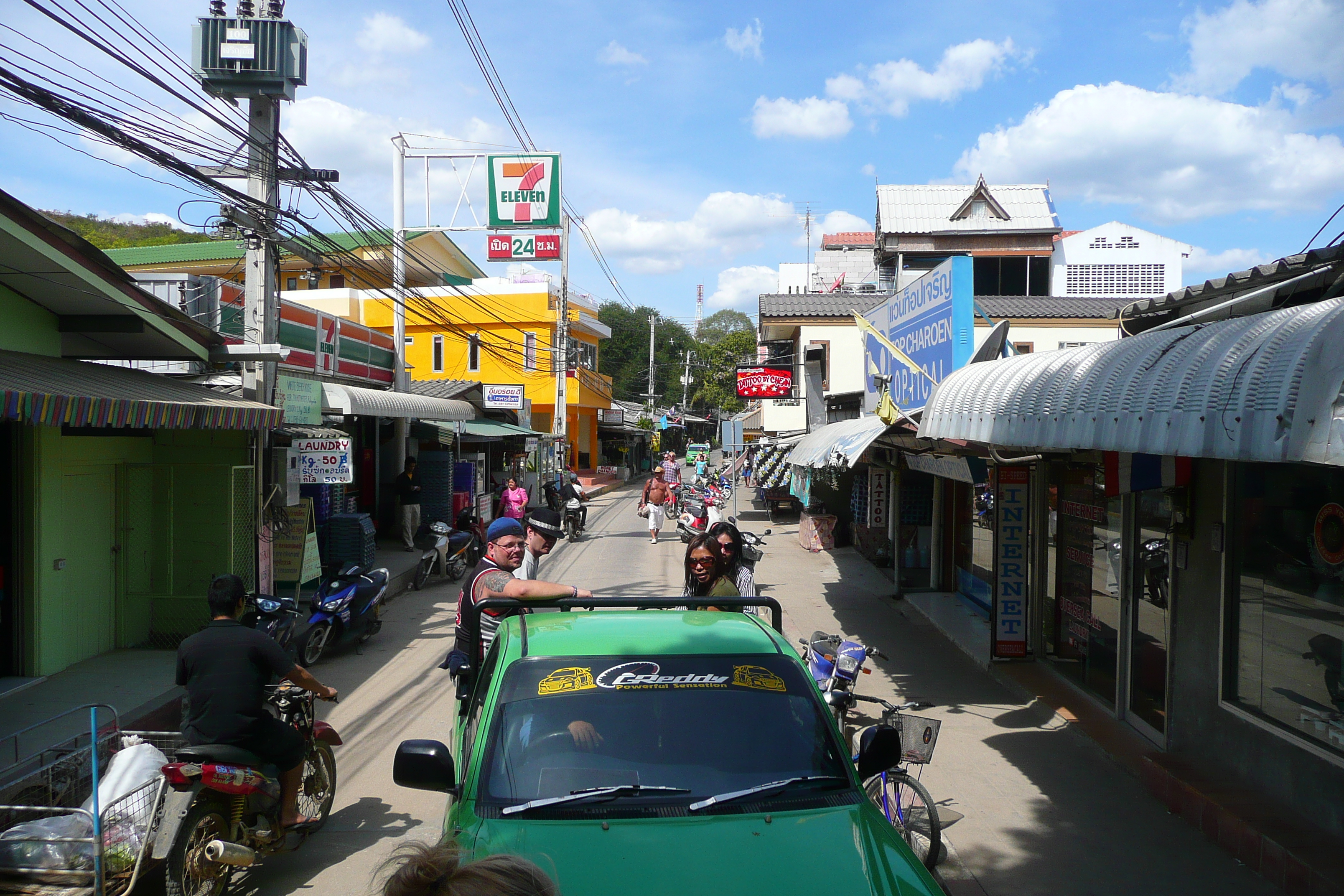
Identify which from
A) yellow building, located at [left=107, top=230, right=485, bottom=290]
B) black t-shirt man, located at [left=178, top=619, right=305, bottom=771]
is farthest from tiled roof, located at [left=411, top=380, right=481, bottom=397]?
black t-shirt man, located at [left=178, top=619, right=305, bottom=771]

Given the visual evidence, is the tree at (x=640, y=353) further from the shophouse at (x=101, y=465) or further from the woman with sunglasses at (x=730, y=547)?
the woman with sunglasses at (x=730, y=547)

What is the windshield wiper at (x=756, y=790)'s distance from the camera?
124 inches

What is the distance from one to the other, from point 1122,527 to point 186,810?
677cm

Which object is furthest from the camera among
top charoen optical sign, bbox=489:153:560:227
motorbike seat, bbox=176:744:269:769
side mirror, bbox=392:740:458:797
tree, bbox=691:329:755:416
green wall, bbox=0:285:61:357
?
tree, bbox=691:329:755:416

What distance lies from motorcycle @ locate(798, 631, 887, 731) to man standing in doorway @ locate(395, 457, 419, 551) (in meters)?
12.9

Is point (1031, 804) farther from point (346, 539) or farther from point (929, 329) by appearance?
point (346, 539)

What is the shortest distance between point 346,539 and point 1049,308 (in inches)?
834

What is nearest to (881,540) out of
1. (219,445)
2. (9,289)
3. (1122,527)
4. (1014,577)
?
(1014,577)

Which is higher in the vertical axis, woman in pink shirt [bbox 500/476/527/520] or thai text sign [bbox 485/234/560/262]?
thai text sign [bbox 485/234/560/262]

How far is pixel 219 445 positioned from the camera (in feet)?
32.3

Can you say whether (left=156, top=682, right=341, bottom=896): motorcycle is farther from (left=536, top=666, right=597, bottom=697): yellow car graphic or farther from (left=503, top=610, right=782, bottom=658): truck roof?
(left=536, top=666, right=597, bottom=697): yellow car graphic

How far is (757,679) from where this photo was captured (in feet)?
12.1

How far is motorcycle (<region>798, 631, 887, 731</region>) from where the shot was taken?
658cm

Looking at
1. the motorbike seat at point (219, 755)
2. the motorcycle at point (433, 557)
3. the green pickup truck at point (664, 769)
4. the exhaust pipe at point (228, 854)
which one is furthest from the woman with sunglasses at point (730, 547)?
the motorcycle at point (433, 557)
